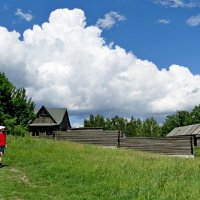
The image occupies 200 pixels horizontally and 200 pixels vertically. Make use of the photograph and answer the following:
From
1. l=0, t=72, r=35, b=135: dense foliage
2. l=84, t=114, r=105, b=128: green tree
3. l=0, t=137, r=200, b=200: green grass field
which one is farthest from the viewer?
l=84, t=114, r=105, b=128: green tree

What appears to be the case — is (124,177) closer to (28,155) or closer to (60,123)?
(28,155)

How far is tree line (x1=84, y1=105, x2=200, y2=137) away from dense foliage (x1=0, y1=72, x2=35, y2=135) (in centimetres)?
6124

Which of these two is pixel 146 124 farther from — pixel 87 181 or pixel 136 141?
pixel 87 181

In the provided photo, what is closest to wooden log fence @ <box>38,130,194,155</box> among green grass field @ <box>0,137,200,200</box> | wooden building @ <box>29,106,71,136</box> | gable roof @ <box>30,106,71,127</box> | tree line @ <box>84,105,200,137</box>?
green grass field @ <box>0,137,200,200</box>

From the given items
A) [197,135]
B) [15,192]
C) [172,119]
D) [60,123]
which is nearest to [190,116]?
[172,119]

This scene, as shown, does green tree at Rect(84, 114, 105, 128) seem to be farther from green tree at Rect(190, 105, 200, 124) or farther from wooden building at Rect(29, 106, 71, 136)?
wooden building at Rect(29, 106, 71, 136)

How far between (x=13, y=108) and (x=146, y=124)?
296 ft

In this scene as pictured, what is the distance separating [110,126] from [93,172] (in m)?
128

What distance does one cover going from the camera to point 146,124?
151 metres

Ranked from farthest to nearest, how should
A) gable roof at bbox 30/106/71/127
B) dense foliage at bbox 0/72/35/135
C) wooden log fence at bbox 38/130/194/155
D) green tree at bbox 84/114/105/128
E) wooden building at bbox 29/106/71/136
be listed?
green tree at bbox 84/114/105/128 < gable roof at bbox 30/106/71/127 < wooden building at bbox 29/106/71/136 < dense foliage at bbox 0/72/35/135 < wooden log fence at bbox 38/130/194/155

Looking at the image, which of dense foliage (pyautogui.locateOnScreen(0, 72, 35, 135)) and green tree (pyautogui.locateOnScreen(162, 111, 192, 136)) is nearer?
dense foliage (pyautogui.locateOnScreen(0, 72, 35, 135))

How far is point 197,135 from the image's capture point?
87750 millimetres

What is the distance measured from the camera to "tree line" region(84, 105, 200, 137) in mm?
134062

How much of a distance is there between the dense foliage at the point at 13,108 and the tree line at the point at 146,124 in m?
61.2
